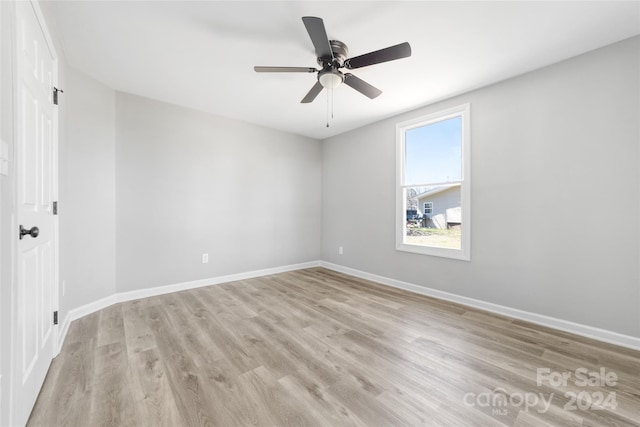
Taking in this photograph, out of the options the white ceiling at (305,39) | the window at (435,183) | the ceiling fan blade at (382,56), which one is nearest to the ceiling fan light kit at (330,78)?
the ceiling fan blade at (382,56)

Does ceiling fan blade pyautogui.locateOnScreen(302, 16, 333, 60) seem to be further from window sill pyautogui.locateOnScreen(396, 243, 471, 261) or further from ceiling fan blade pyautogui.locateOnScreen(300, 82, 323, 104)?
window sill pyautogui.locateOnScreen(396, 243, 471, 261)

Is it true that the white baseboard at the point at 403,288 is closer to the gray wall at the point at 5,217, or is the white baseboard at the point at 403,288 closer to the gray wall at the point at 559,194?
the gray wall at the point at 559,194

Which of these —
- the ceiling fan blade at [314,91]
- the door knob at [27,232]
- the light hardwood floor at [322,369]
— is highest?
the ceiling fan blade at [314,91]

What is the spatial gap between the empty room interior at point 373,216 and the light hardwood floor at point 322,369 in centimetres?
2

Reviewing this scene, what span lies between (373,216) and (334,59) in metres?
2.51

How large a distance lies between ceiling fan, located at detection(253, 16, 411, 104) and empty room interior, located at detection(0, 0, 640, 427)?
2 cm

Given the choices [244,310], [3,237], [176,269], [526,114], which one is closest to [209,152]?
[176,269]

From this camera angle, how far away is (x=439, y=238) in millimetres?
3283

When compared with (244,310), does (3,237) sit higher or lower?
higher

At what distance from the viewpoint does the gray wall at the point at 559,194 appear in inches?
80.7

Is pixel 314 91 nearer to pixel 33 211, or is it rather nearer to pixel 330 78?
pixel 330 78

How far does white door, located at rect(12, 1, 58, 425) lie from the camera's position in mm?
1201

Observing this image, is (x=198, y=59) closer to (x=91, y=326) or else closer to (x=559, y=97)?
(x=91, y=326)

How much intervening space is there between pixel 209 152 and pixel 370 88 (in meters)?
2.52
